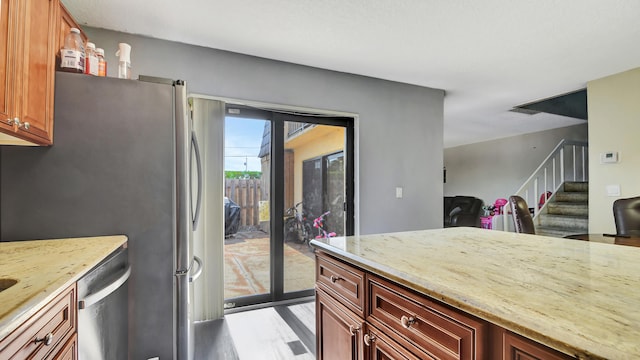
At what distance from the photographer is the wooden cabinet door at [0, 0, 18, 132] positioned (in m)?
1.17

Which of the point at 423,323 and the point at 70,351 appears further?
the point at 70,351

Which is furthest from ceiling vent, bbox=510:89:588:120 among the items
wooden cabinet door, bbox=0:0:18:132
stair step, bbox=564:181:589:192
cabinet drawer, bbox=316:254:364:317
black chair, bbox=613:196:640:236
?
wooden cabinet door, bbox=0:0:18:132

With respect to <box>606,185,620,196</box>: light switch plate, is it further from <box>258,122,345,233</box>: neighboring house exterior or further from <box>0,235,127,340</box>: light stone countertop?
<box>0,235,127,340</box>: light stone countertop

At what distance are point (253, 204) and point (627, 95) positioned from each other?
4.05m

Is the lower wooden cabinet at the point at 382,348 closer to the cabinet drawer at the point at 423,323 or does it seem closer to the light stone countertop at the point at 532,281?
the cabinet drawer at the point at 423,323

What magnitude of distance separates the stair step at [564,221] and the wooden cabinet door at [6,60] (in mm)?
6275

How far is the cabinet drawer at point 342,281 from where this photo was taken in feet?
3.81

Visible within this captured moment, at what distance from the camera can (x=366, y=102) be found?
3.34 meters

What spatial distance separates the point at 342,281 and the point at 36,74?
1630 mm

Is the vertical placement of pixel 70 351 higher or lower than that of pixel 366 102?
lower

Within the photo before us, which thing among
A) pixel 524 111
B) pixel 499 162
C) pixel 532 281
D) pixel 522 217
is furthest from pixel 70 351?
pixel 499 162

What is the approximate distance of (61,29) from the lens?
1.68m

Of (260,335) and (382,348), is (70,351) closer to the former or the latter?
(382,348)

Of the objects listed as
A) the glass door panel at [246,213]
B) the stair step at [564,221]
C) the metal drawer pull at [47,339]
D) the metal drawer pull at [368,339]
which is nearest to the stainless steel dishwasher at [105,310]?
the metal drawer pull at [47,339]
